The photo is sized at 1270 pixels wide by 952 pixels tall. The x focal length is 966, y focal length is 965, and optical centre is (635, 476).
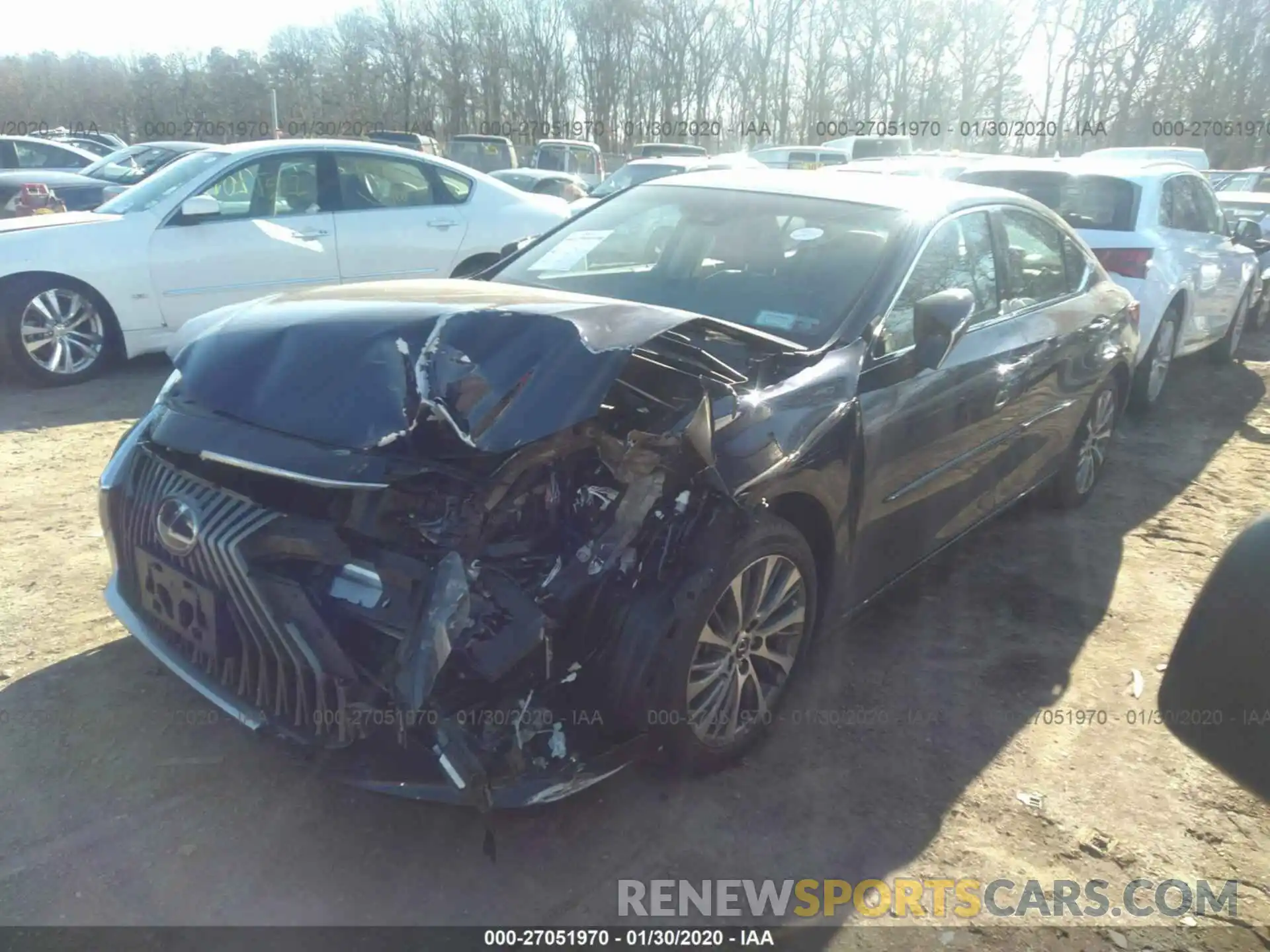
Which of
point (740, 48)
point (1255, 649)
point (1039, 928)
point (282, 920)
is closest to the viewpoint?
point (1255, 649)

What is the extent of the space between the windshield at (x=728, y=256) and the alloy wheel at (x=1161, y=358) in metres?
4.56

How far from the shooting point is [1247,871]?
2.77 metres

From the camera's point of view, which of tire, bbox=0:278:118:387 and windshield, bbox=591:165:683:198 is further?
windshield, bbox=591:165:683:198

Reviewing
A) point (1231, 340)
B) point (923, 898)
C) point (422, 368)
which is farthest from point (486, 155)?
point (923, 898)

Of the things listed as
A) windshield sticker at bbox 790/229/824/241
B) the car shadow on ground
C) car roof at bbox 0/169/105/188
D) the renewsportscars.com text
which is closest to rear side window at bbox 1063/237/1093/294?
windshield sticker at bbox 790/229/824/241

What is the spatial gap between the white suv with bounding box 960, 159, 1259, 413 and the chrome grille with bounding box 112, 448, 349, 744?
607 cm

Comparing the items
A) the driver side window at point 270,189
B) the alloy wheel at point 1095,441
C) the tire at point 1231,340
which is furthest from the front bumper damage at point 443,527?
the tire at point 1231,340

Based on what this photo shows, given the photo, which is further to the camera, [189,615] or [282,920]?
[189,615]

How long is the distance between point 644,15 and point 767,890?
4653cm

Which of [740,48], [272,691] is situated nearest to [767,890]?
[272,691]

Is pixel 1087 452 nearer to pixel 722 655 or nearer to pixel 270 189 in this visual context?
pixel 722 655

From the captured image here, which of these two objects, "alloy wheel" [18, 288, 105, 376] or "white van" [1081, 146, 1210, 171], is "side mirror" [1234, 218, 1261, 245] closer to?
"white van" [1081, 146, 1210, 171]

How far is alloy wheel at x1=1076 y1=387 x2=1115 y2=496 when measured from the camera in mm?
5180

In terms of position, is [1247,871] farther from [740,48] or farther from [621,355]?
[740,48]
